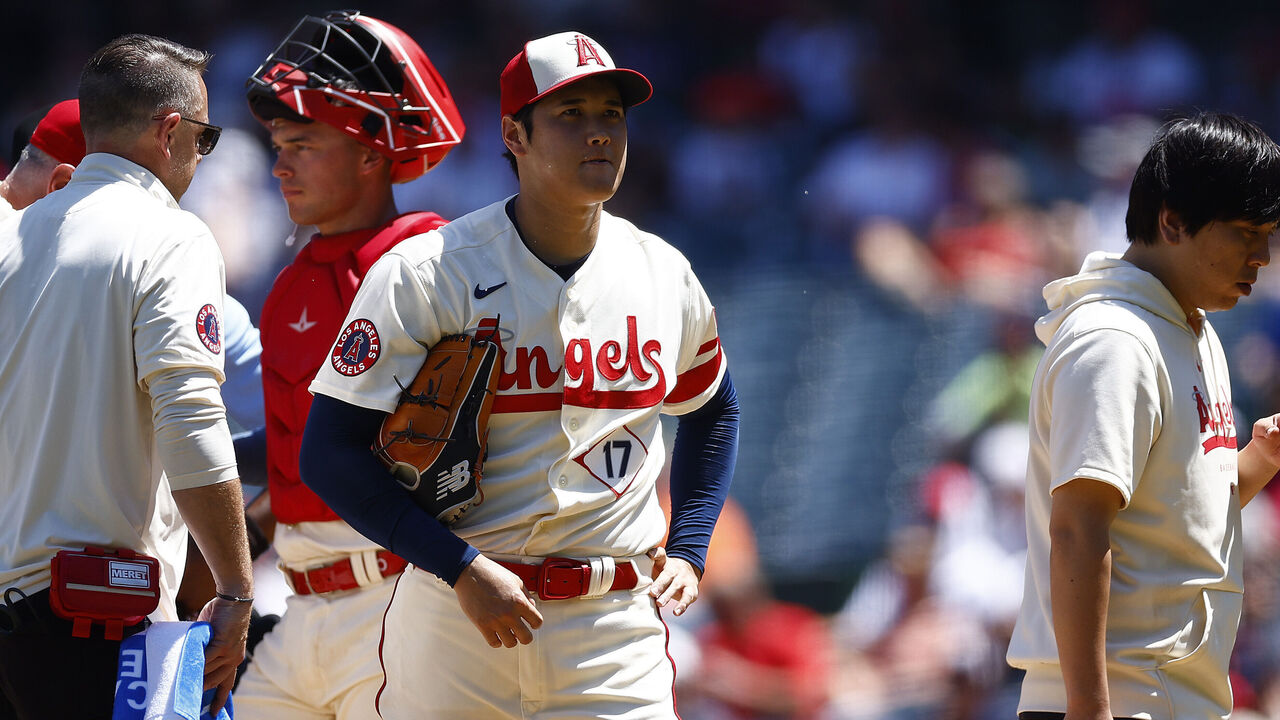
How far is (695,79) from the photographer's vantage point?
8.52 m

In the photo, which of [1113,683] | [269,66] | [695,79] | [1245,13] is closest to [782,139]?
[695,79]

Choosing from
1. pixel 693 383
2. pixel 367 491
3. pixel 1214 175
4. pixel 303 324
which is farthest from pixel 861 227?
pixel 367 491

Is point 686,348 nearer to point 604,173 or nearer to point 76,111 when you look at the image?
point 604,173

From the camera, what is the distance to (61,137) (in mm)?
3535

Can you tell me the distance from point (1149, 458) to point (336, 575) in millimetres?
1942

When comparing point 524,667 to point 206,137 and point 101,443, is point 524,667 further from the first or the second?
point 206,137

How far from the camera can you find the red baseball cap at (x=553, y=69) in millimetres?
2795

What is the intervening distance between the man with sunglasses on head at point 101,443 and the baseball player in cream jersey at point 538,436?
27 cm

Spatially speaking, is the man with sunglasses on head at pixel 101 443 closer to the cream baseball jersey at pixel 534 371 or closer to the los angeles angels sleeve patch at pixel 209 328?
the los angeles angels sleeve patch at pixel 209 328

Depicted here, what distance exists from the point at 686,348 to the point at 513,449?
1.72 feet

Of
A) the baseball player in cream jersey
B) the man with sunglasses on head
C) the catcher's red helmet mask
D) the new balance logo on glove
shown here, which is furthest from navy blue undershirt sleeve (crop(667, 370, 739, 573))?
the catcher's red helmet mask

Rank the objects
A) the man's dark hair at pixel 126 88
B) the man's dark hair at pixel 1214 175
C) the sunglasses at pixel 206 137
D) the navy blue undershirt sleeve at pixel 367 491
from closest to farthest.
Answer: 1. the navy blue undershirt sleeve at pixel 367 491
2. the man's dark hair at pixel 1214 175
3. the man's dark hair at pixel 126 88
4. the sunglasses at pixel 206 137

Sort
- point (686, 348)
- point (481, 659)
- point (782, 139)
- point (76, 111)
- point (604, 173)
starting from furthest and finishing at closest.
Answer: point (782, 139) < point (76, 111) < point (686, 348) < point (604, 173) < point (481, 659)

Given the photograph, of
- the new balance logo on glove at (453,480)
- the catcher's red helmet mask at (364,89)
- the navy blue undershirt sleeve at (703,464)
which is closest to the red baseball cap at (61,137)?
the catcher's red helmet mask at (364,89)
